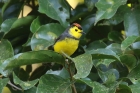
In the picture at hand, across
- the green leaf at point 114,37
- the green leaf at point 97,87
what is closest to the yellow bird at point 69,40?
the green leaf at point 114,37

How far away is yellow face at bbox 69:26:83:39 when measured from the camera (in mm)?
1525

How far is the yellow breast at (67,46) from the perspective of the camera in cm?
149

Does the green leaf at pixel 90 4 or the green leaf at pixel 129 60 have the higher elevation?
the green leaf at pixel 90 4

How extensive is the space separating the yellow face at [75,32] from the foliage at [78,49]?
0.08 ft

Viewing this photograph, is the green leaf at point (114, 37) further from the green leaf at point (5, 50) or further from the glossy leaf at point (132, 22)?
the green leaf at point (5, 50)

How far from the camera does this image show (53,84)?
1.17m

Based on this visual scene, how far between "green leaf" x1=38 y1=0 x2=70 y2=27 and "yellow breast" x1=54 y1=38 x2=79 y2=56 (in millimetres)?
81

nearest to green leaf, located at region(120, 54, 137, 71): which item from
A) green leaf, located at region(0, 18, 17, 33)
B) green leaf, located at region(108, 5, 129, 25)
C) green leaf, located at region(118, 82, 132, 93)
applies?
green leaf, located at region(118, 82, 132, 93)

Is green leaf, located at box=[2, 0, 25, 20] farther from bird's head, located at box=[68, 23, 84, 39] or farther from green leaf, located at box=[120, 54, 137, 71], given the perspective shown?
green leaf, located at box=[120, 54, 137, 71]

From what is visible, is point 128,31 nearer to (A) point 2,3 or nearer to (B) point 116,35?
(B) point 116,35

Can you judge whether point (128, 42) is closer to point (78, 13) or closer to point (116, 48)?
point (116, 48)

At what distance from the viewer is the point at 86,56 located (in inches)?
43.6

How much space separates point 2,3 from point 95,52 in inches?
24.4

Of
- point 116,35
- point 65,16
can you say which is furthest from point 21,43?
point 116,35
